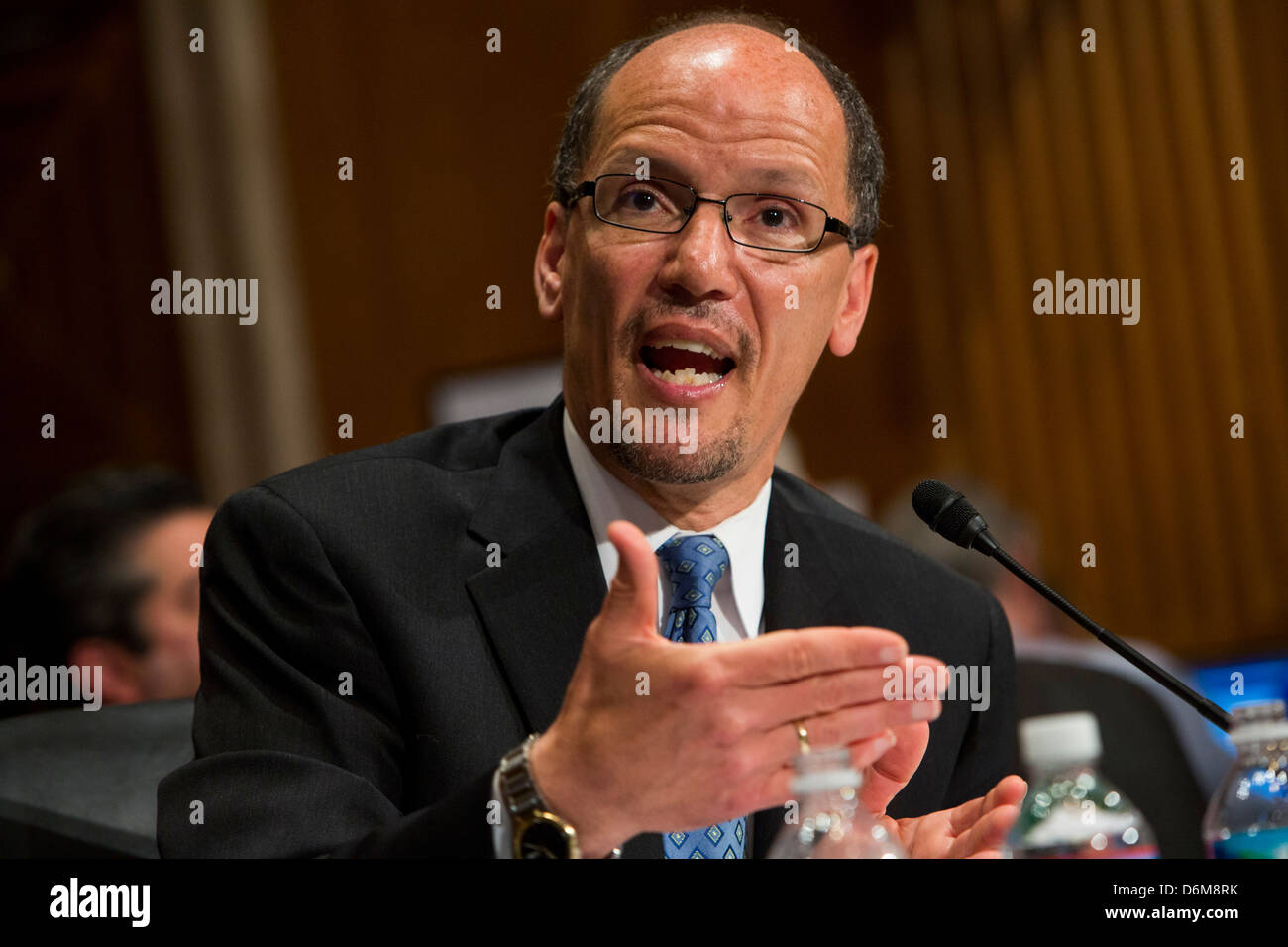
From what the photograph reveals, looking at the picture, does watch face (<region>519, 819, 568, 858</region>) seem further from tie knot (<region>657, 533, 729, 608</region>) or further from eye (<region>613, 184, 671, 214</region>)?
eye (<region>613, 184, 671, 214</region>)

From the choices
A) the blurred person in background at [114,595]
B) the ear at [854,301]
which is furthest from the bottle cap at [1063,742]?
the blurred person in background at [114,595]

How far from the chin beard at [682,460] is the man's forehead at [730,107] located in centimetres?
33

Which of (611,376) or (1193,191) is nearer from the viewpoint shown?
(611,376)

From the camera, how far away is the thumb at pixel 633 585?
1043 millimetres

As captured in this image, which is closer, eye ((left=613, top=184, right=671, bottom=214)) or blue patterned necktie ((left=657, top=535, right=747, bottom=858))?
blue patterned necktie ((left=657, top=535, right=747, bottom=858))

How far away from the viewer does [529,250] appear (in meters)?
4.89

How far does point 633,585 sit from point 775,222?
83 cm

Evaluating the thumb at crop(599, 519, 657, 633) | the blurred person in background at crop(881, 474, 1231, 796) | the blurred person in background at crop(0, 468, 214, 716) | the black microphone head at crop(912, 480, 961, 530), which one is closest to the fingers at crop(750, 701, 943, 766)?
the thumb at crop(599, 519, 657, 633)

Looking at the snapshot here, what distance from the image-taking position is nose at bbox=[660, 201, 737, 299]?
1.65 m

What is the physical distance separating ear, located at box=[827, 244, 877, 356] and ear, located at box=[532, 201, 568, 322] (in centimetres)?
40

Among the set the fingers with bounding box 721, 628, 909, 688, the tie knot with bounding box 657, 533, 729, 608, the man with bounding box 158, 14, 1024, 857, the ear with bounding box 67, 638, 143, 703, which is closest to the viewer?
the fingers with bounding box 721, 628, 909, 688
